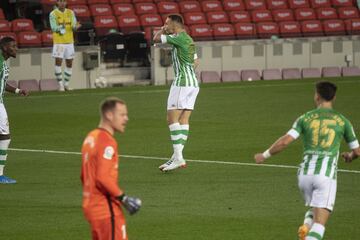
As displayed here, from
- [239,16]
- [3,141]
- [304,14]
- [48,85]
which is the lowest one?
[3,141]

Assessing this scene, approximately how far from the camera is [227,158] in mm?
19891

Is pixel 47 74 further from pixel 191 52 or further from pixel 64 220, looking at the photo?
pixel 64 220

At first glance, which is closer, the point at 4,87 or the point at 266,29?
the point at 4,87

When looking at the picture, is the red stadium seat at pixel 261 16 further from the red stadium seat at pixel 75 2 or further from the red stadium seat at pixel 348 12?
the red stadium seat at pixel 75 2

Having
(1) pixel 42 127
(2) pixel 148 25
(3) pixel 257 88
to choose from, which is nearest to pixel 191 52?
(1) pixel 42 127

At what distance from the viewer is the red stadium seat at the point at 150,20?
116ft

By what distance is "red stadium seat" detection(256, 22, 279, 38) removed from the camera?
36.9 m

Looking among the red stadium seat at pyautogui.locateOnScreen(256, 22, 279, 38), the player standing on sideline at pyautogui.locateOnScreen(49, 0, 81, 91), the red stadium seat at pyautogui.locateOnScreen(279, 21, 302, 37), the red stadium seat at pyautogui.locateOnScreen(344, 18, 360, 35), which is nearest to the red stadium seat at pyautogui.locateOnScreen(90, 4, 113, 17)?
the player standing on sideline at pyautogui.locateOnScreen(49, 0, 81, 91)

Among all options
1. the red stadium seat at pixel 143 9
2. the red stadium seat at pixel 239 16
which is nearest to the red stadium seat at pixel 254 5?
the red stadium seat at pixel 239 16

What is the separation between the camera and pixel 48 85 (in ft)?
108

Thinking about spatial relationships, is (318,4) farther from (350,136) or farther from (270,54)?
(350,136)

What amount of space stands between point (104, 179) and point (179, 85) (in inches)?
372

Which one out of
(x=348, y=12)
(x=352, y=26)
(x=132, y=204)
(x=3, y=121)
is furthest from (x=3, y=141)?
(x=348, y=12)

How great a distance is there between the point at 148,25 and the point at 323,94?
24.2 metres
